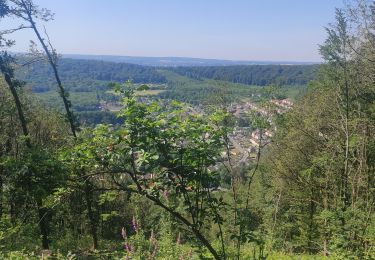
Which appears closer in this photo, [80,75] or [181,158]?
[181,158]

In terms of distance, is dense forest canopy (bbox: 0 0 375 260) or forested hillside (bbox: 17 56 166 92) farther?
forested hillside (bbox: 17 56 166 92)

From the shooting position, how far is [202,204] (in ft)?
15.0

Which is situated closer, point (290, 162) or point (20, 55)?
point (20, 55)

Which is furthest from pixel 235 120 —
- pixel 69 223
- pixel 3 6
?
pixel 69 223

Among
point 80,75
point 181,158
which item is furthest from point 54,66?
point 80,75

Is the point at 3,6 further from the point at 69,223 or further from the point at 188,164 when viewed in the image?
the point at 69,223

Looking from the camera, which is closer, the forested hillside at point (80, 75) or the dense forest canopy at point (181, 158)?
the dense forest canopy at point (181, 158)

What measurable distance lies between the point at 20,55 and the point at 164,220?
11.1 meters

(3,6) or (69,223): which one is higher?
(3,6)

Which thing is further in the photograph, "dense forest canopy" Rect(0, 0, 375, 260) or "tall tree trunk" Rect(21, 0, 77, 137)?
"tall tree trunk" Rect(21, 0, 77, 137)

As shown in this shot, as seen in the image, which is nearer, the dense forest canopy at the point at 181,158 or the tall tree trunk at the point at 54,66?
the dense forest canopy at the point at 181,158

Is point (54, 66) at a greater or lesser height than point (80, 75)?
greater

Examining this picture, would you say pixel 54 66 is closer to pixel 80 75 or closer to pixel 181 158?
pixel 181 158

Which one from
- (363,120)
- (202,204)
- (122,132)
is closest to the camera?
(122,132)
